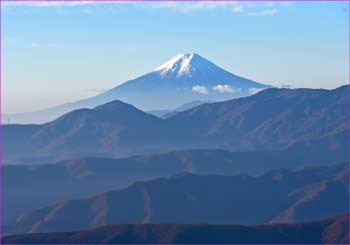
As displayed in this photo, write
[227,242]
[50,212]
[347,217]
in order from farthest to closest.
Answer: [50,212]
[347,217]
[227,242]

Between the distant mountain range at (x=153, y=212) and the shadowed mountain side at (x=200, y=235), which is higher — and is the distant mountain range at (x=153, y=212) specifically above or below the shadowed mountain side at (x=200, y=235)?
below

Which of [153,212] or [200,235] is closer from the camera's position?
[200,235]

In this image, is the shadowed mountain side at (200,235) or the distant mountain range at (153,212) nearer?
the shadowed mountain side at (200,235)

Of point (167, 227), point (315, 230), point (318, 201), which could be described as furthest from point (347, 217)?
point (318, 201)

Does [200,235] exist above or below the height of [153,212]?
above

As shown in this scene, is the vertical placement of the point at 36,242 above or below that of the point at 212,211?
above

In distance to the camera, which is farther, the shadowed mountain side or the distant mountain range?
the distant mountain range

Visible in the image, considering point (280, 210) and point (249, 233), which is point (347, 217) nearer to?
point (249, 233)

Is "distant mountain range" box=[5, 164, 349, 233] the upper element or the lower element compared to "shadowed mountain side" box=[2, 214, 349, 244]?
lower
